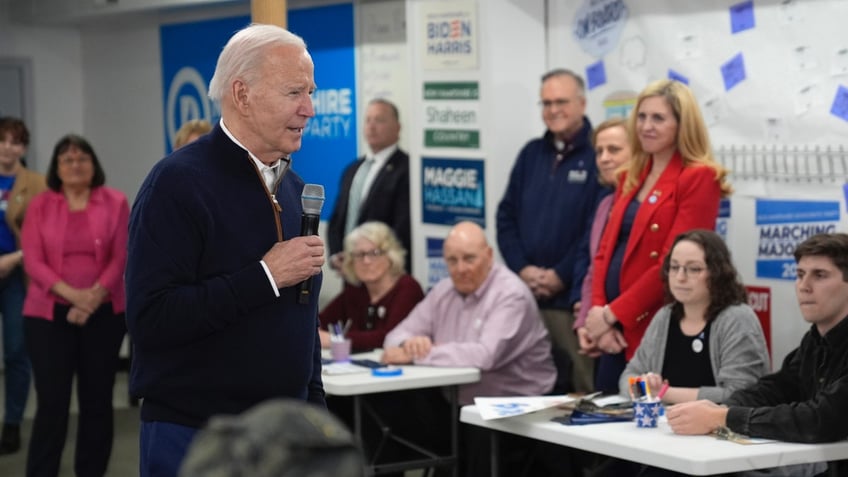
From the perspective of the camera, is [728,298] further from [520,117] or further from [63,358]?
[63,358]

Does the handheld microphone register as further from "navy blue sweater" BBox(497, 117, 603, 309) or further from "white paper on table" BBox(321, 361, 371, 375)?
"navy blue sweater" BBox(497, 117, 603, 309)

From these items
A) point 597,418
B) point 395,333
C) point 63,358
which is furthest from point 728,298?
point 63,358

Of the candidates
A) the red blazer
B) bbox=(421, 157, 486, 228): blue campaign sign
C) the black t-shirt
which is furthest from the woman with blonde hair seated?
the black t-shirt

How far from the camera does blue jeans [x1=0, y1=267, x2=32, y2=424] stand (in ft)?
22.6

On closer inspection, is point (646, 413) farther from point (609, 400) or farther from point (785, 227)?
point (785, 227)

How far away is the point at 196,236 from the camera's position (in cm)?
246

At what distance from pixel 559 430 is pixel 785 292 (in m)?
1.48

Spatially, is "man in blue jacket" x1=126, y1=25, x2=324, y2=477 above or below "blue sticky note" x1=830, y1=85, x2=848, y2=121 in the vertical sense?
below

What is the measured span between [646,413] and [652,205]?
99 centimetres

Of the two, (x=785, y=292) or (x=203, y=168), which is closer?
(x=203, y=168)

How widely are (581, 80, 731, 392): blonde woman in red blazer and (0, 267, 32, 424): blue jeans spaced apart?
11.4 feet

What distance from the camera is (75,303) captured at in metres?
5.69

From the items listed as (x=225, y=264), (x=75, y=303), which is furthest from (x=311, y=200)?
(x=75, y=303)

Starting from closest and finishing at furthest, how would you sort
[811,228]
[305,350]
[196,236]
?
[196,236] < [305,350] < [811,228]
